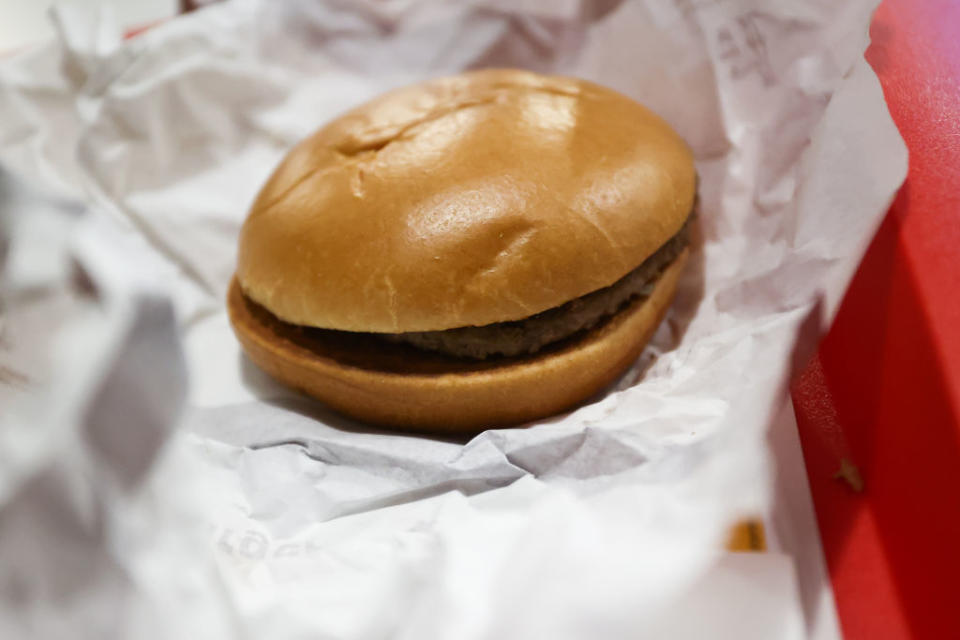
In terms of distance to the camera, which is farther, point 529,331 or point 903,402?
point 529,331

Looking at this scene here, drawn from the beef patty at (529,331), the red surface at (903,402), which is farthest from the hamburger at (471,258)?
the red surface at (903,402)

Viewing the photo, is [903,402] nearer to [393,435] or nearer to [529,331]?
[529,331]

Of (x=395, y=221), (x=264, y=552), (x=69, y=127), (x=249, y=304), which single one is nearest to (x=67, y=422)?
(x=264, y=552)

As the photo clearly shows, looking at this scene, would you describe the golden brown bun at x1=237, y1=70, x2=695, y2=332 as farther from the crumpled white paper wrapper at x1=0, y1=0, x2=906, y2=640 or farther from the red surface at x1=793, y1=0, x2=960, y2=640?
the red surface at x1=793, y1=0, x2=960, y2=640

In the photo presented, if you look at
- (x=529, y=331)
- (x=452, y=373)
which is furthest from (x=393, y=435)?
(x=529, y=331)

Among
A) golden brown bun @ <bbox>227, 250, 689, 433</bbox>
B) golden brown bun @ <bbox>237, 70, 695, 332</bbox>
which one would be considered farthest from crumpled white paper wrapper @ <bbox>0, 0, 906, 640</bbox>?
golden brown bun @ <bbox>237, 70, 695, 332</bbox>

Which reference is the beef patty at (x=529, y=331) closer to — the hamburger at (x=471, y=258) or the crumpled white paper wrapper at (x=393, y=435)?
the hamburger at (x=471, y=258)

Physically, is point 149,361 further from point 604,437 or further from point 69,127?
point 69,127
